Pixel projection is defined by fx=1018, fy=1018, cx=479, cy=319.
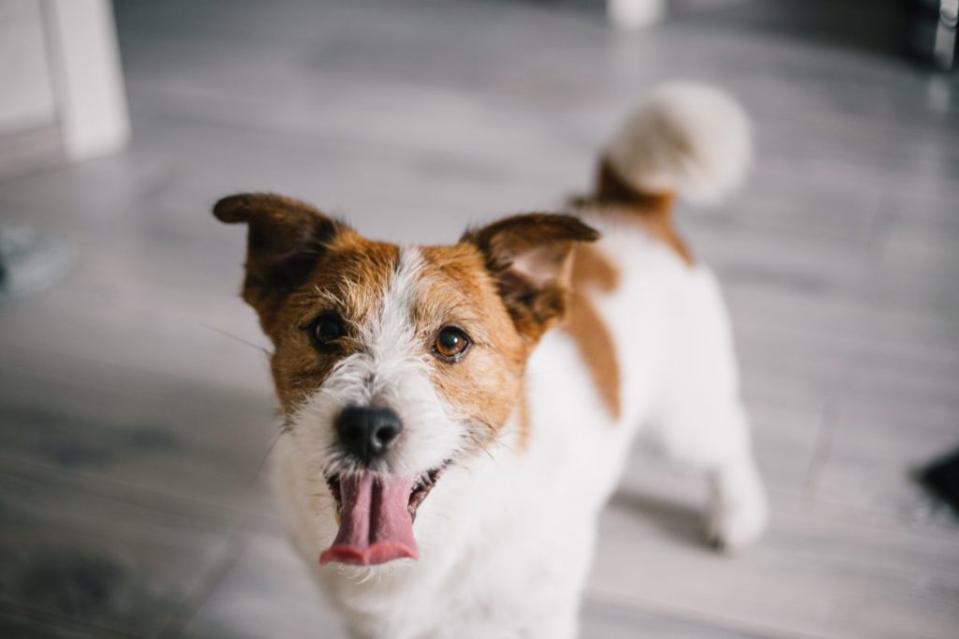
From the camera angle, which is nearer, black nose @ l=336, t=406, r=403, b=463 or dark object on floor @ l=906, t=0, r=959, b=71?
black nose @ l=336, t=406, r=403, b=463

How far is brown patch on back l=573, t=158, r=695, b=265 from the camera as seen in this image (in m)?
1.66

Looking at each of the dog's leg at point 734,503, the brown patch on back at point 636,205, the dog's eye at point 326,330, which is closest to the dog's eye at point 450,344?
the dog's eye at point 326,330

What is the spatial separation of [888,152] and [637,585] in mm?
1725

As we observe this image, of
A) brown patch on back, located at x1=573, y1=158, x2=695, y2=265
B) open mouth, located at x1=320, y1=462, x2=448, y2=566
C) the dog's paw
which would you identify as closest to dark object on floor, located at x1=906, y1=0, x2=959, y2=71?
brown patch on back, located at x1=573, y1=158, x2=695, y2=265

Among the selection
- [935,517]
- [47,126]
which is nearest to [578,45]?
[47,126]

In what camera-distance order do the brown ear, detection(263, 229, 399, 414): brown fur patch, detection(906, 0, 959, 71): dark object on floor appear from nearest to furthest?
detection(263, 229, 399, 414): brown fur patch < the brown ear < detection(906, 0, 959, 71): dark object on floor

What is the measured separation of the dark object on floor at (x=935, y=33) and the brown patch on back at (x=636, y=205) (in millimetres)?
1906

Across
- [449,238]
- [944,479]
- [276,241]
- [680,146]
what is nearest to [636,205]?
[680,146]

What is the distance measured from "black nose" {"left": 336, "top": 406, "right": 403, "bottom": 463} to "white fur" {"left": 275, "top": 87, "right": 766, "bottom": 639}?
0.02m

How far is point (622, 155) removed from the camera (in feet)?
5.44

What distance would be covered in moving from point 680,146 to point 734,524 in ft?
2.11

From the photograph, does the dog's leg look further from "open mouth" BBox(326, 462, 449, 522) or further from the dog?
"open mouth" BBox(326, 462, 449, 522)

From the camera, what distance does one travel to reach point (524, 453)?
132 centimetres

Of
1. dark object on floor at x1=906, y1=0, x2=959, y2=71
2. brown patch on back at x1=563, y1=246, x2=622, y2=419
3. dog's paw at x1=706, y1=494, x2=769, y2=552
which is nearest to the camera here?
brown patch on back at x1=563, y1=246, x2=622, y2=419
